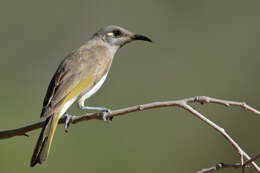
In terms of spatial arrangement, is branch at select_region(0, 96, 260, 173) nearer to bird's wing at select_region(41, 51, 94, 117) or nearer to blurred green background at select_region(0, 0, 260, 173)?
bird's wing at select_region(41, 51, 94, 117)

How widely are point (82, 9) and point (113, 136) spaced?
729 centimetres

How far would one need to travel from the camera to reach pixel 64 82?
330 inches

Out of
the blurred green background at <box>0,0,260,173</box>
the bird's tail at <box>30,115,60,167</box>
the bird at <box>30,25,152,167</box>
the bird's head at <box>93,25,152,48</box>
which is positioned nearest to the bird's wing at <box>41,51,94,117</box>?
the bird at <box>30,25,152,167</box>

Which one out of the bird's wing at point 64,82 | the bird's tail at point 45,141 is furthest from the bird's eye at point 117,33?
the bird's tail at point 45,141

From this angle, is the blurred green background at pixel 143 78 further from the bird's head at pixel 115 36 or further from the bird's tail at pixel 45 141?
the bird's tail at pixel 45 141

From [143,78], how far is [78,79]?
42.6 ft

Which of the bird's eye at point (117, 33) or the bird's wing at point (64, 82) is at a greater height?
the bird's eye at point (117, 33)

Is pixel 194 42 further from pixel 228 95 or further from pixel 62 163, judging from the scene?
pixel 62 163

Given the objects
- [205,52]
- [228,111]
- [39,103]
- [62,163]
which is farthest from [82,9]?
[62,163]

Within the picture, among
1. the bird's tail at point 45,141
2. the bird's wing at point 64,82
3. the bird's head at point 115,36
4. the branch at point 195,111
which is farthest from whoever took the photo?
the bird's head at point 115,36

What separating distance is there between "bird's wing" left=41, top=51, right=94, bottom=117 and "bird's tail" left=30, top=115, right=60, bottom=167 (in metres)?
0.12

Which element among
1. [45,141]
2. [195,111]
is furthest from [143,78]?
[195,111]

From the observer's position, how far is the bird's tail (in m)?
7.14

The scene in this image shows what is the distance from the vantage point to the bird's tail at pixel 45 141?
7.14 meters
